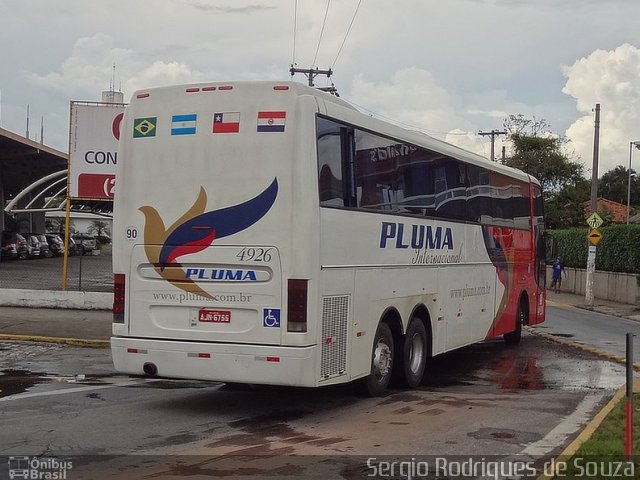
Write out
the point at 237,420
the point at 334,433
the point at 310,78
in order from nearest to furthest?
1. the point at 334,433
2. the point at 237,420
3. the point at 310,78

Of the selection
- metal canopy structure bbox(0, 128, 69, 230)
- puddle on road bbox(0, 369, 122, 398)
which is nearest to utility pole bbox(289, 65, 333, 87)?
metal canopy structure bbox(0, 128, 69, 230)

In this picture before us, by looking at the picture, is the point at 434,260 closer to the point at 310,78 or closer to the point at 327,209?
the point at 327,209

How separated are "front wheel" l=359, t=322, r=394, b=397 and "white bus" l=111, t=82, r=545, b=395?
3 centimetres

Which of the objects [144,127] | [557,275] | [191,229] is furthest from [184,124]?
[557,275]

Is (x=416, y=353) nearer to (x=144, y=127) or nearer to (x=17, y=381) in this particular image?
(x=144, y=127)

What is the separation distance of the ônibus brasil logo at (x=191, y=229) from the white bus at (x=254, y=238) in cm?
1

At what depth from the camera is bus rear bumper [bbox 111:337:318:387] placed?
8.81 m

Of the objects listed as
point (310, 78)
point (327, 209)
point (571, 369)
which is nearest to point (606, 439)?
point (327, 209)

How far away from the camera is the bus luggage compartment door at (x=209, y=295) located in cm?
900

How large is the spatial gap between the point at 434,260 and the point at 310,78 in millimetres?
38400

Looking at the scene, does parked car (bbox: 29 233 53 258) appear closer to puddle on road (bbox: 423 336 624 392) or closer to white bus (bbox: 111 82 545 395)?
puddle on road (bbox: 423 336 624 392)

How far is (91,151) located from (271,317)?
13.8 metres

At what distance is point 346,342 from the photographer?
9.53 meters

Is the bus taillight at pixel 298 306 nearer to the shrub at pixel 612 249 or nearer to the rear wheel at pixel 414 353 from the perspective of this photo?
the rear wheel at pixel 414 353
